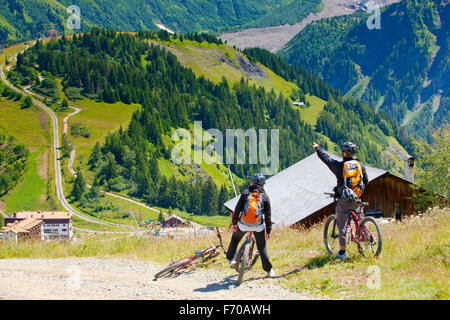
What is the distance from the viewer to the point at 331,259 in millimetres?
9844

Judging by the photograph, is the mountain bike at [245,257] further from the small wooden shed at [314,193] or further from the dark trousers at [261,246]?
the small wooden shed at [314,193]

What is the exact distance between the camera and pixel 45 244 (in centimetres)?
1585

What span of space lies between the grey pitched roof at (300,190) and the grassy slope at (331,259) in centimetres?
1548

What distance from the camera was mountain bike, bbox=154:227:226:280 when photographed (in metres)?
10.9

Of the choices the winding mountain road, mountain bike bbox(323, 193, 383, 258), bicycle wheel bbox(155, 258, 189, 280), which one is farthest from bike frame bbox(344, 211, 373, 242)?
the winding mountain road

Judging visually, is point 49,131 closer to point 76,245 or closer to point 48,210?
point 48,210

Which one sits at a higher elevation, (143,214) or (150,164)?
(150,164)

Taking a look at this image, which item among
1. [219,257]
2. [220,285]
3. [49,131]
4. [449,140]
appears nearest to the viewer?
[220,285]

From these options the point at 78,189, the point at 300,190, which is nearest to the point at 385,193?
the point at 300,190

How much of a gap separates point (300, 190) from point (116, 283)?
975 inches

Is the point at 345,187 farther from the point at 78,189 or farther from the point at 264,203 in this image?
the point at 78,189

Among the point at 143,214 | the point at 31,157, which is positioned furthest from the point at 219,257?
the point at 31,157

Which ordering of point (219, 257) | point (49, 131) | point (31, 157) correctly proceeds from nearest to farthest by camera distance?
point (219, 257) → point (31, 157) → point (49, 131)

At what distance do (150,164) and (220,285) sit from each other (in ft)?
551
